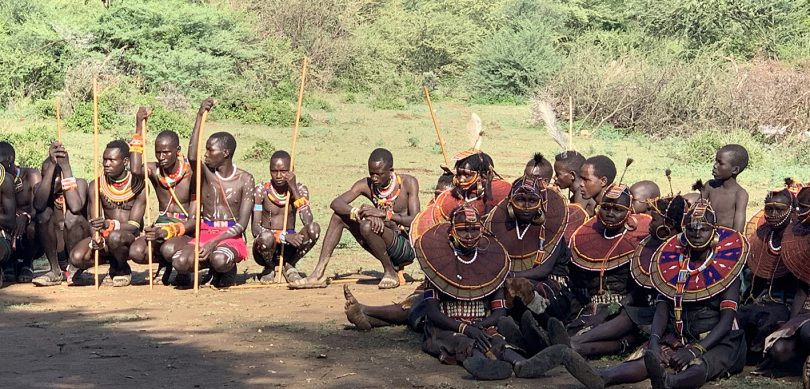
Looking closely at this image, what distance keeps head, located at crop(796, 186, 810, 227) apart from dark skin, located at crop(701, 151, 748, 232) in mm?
2116

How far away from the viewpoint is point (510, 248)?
7930 mm

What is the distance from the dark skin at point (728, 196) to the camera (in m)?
9.30

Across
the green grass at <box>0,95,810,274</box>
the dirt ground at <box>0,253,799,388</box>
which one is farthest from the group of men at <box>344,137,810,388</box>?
the green grass at <box>0,95,810,274</box>

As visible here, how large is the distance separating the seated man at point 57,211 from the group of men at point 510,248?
0.02 metres

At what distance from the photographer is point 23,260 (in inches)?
419

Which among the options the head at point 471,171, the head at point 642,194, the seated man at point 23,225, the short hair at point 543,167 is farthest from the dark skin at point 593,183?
the seated man at point 23,225

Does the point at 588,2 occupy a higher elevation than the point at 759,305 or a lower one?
higher

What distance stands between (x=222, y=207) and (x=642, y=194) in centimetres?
370

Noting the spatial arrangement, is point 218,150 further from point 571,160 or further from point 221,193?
point 571,160

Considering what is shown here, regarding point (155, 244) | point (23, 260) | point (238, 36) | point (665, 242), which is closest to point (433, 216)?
point (665, 242)

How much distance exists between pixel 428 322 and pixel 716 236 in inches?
72.7

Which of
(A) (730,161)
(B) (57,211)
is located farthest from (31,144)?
(A) (730,161)

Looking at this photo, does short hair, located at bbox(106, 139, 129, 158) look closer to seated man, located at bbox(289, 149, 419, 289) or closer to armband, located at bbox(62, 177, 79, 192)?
armband, located at bbox(62, 177, 79, 192)

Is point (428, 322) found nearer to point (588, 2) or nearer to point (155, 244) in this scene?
point (155, 244)
